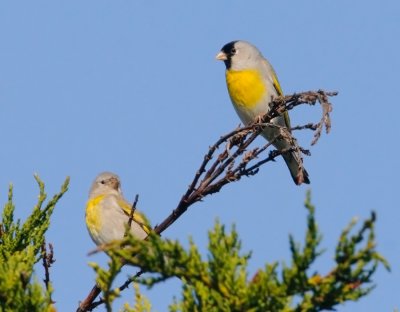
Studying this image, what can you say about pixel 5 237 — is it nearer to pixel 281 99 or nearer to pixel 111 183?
pixel 281 99

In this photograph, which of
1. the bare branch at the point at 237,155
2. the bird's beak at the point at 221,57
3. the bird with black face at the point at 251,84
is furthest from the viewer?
the bird's beak at the point at 221,57

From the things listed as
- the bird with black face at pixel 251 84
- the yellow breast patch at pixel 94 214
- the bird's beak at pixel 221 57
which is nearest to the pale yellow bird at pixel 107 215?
the yellow breast patch at pixel 94 214

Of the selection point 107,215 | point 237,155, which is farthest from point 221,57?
point 237,155

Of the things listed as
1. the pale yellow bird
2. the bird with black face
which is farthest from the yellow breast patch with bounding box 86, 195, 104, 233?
the bird with black face

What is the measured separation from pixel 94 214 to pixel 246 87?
1.98 meters

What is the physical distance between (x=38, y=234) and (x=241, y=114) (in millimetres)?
4277

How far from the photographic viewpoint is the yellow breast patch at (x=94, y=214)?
720 cm

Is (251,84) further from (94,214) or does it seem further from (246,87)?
(94,214)

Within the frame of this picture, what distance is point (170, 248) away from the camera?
8.93 ft

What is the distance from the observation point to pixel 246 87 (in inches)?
316

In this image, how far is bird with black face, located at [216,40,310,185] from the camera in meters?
7.98

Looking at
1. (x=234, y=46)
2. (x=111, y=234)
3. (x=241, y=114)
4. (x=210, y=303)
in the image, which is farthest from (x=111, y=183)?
(x=210, y=303)

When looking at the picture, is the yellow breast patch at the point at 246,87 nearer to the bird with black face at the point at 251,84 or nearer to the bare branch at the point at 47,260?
the bird with black face at the point at 251,84

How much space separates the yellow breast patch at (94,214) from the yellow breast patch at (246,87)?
5.49 ft
